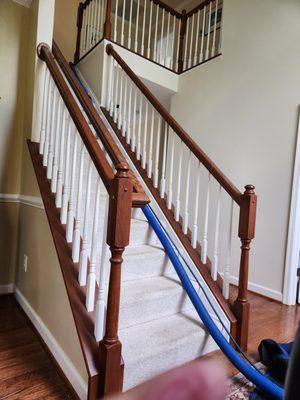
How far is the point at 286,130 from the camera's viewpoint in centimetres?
275

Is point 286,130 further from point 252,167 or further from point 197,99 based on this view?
point 197,99

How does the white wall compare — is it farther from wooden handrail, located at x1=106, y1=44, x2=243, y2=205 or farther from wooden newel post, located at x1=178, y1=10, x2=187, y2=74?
wooden handrail, located at x1=106, y1=44, x2=243, y2=205

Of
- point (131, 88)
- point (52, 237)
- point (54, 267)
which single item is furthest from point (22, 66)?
point (54, 267)

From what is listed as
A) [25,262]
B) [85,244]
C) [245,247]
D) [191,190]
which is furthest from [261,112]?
[25,262]

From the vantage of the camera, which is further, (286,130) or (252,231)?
(286,130)

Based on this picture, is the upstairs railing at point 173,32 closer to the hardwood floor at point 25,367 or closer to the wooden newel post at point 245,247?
the wooden newel post at point 245,247

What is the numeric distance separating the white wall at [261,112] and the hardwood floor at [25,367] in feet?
7.39

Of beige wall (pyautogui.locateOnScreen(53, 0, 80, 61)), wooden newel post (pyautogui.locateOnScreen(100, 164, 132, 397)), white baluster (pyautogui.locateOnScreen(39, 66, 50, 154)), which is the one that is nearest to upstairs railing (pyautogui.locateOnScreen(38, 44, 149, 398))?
wooden newel post (pyautogui.locateOnScreen(100, 164, 132, 397))

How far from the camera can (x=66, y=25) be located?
4.82 metres

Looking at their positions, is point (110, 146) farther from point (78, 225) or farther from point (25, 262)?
point (25, 262)

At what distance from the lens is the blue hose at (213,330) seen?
1.31 m

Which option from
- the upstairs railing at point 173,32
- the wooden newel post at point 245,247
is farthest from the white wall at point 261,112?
the wooden newel post at point 245,247

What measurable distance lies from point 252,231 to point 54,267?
1315mm

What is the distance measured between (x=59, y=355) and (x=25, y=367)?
197 millimetres
